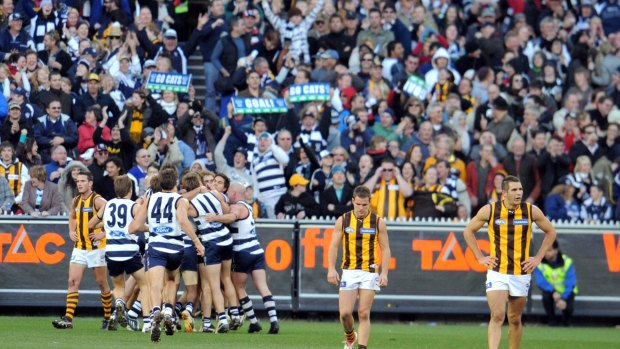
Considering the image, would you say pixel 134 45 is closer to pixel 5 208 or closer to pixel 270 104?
pixel 270 104

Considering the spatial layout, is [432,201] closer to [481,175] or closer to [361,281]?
[481,175]

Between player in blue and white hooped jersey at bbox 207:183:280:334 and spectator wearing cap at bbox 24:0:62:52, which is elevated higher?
spectator wearing cap at bbox 24:0:62:52

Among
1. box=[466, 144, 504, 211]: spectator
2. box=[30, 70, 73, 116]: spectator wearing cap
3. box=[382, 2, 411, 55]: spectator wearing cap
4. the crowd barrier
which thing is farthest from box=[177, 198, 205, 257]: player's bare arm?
box=[382, 2, 411, 55]: spectator wearing cap

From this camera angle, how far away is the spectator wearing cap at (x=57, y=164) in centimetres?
2281

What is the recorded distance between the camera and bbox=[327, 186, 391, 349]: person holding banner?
1608 cm

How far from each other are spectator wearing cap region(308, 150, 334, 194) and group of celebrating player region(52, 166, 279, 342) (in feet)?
13.7

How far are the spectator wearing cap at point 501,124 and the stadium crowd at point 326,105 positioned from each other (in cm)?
3

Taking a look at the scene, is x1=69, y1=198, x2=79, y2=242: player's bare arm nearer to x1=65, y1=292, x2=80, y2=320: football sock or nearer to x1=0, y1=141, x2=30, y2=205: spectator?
x1=65, y1=292, x2=80, y2=320: football sock

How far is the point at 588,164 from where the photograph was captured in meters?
24.3

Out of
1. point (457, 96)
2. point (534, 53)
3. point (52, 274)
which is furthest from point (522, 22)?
point (52, 274)

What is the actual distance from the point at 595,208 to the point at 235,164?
636cm

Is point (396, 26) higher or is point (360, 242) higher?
A: point (396, 26)

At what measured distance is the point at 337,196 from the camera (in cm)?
2323

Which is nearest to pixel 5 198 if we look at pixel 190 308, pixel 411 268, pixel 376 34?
pixel 190 308
